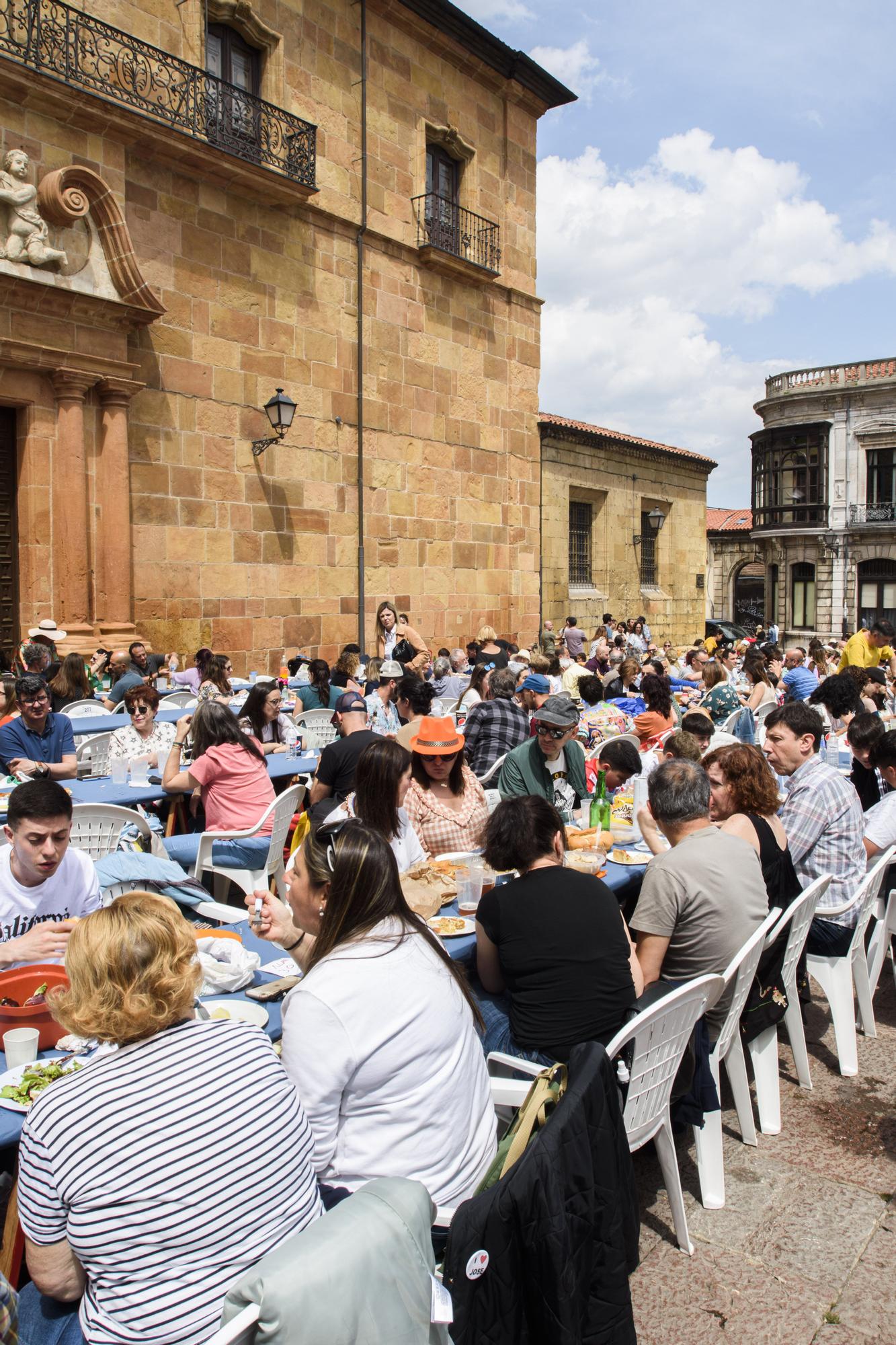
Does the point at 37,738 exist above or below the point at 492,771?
above

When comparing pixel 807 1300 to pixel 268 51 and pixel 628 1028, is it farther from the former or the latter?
pixel 268 51

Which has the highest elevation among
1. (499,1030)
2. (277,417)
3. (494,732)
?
(277,417)

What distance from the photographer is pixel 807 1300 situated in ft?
8.67

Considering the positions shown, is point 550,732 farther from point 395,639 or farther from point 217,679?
point 395,639

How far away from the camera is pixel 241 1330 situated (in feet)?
4.70

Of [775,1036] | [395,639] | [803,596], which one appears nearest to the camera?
[775,1036]

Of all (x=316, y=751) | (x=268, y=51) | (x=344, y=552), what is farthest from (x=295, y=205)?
(x=316, y=751)

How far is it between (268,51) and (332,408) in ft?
15.0

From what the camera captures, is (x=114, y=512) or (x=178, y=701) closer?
(x=178, y=701)

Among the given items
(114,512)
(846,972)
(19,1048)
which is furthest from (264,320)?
(19,1048)

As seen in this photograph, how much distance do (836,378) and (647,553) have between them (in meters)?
19.5

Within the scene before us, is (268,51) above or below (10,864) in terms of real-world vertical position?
above

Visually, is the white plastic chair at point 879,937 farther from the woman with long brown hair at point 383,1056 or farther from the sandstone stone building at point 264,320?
the sandstone stone building at point 264,320

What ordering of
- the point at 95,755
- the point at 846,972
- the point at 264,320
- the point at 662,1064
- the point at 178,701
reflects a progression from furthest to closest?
the point at 264,320 → the point at 178,701 → the point at 95,755 → the point at 846,972 → the point at 662,1064
